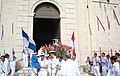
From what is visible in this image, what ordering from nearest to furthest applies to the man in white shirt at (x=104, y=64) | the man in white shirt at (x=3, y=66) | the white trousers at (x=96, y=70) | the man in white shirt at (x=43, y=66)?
the man in white shirt at (x=43, y=66) < the man in white shirt at (x=3, y=66) < the man in white shirt at (x=104, y=64) < the white trousers at (x=96, y=70)

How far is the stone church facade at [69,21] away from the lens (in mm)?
16031

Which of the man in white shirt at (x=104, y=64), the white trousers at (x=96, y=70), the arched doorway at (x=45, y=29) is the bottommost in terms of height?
the white trousers at (x=96, y=70)

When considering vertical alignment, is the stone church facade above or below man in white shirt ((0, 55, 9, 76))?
above

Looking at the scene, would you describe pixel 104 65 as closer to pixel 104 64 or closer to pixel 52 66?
→ pixel 104 64

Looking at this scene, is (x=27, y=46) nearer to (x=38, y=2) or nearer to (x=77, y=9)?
(x=38, y=2)

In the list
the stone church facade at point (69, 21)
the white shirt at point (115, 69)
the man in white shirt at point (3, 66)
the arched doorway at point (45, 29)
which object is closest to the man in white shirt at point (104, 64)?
the white shirt at point (115, 69)

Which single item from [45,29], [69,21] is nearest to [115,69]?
[69,21]

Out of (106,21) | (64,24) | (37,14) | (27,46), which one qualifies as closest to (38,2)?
(37,14)

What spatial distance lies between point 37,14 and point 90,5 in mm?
4544

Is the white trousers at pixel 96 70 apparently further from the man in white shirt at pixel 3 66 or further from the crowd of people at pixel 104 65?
the man in white shirt at pixel 3 66

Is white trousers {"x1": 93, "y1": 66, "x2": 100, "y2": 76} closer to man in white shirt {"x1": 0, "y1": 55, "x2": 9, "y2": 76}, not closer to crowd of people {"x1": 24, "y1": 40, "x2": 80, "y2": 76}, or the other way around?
crowd of people {"x1": 24, "y1": 40, "x2": 80, "y2": 76}

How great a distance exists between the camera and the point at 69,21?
17.0 metres

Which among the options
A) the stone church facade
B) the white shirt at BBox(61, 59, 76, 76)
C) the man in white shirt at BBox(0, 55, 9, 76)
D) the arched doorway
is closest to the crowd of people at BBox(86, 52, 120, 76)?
the white shirt at BBox(61, 59, 76, 76)

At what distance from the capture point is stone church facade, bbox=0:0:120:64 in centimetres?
1603
